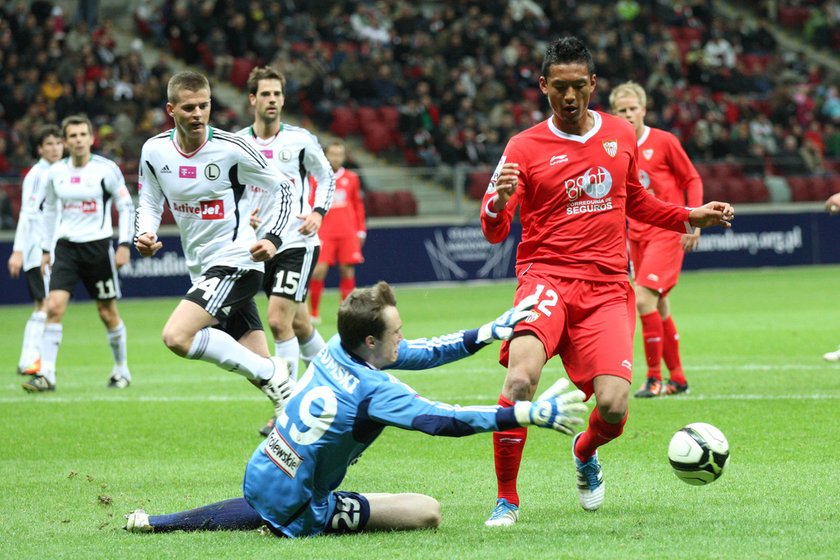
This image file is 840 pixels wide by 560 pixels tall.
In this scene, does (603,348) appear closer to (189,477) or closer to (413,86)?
(189,477)

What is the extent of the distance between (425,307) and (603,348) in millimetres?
13592

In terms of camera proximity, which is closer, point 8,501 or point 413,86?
point 8,501

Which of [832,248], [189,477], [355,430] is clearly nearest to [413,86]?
[832,248]

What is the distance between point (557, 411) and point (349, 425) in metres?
1.07

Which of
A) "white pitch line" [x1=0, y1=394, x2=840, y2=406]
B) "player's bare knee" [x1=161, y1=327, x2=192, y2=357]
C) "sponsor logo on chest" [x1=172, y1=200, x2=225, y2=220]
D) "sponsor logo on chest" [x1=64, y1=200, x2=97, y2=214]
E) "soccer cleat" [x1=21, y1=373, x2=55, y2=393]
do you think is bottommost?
"soccer cleat" [x1=21, y1=373, x2=55, y2=393]

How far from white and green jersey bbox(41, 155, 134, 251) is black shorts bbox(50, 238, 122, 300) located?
0.08 m

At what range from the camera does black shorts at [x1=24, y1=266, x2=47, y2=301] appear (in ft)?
43.8

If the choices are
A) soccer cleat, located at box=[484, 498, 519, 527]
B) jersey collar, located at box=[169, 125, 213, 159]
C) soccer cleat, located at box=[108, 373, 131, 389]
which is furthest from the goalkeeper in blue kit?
soccer cleat, located at box=[108, 373, 131, 389]

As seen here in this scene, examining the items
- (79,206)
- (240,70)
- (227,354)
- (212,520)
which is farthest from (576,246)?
(240,70)

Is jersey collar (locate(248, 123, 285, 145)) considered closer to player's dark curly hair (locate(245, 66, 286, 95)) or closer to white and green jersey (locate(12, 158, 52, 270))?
player's dark curly hair (locate(245, 66, 286, 95))

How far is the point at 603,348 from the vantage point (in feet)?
20.2

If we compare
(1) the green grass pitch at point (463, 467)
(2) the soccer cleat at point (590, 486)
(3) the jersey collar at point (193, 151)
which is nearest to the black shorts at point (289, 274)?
(1) the green grass pitch at point (463, 467)

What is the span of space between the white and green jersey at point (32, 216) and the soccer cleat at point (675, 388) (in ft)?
21.2

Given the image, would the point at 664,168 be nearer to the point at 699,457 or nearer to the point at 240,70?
the point at 699,457
